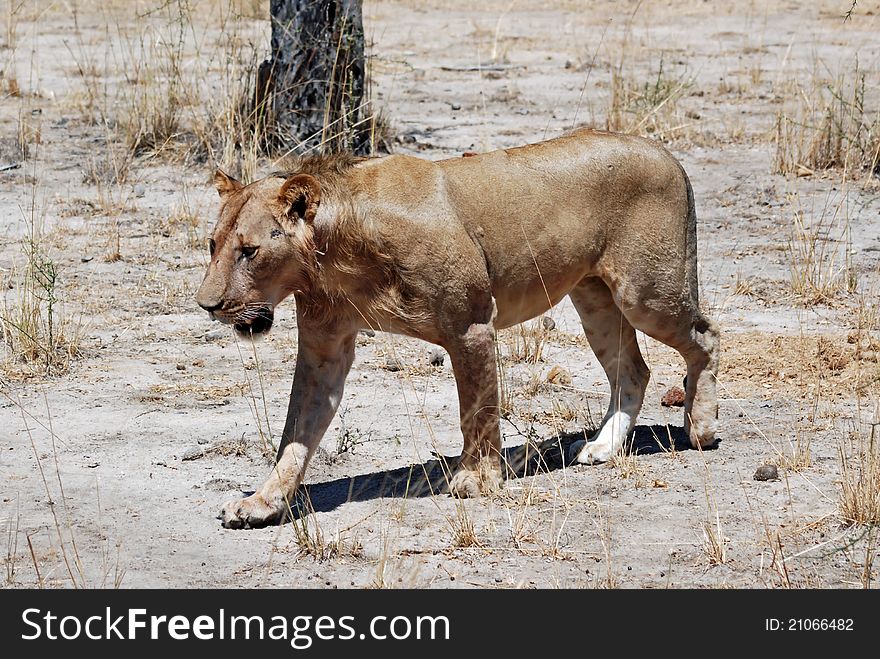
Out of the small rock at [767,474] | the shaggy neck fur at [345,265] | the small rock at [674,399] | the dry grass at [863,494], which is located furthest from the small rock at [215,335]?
the dry grass at [863,494]

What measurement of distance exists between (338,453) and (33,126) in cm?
701

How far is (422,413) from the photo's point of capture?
262 inches

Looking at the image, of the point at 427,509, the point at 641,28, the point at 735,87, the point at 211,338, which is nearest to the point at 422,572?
the point at 427,509

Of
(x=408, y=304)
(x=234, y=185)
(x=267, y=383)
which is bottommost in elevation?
(x=267, y=383)

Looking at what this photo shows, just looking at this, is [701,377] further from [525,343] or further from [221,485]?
[221,485]

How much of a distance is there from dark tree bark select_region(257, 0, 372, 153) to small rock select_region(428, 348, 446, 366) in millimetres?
2946

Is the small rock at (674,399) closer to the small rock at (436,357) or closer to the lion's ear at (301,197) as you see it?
the small rock at (436,357)

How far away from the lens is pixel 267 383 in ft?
24.6

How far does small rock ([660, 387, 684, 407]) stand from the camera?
285 inches

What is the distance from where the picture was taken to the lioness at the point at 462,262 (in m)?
5.42

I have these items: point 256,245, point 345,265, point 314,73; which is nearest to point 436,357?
point 345,265

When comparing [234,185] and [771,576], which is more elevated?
[234,185]

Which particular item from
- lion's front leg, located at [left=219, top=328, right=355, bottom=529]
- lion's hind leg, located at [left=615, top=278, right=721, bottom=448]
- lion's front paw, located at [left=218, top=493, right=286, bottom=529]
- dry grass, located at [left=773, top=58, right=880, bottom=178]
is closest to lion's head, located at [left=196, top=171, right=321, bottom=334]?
lion's front leg, located at [left=219, top=328, right=355, bottom=529]

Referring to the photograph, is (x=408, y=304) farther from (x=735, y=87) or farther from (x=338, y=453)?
(x=735, y=87)
